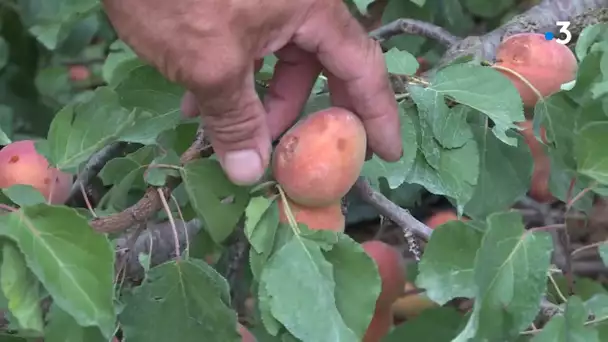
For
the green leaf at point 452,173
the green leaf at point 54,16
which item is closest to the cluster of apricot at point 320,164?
the green leaf at point 452,173

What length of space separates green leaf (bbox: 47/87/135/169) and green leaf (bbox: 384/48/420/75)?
24 cm

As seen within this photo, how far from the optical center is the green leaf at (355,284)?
21.6 inches

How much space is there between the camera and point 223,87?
52cm

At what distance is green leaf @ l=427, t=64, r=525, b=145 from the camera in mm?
646

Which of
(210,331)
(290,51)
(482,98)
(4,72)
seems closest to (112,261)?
(210,331)

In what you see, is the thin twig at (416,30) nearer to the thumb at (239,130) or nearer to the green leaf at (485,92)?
the green leaf at (485,92)

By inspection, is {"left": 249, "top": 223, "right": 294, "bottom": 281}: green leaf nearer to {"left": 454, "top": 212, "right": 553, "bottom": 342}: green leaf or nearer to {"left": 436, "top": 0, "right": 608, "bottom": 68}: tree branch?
{"left": 454, "top": 212, "right": 553, "bottom": 342}: green leaf

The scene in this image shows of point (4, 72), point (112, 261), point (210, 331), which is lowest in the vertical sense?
point (4, 72)

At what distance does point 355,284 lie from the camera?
556 millimetres

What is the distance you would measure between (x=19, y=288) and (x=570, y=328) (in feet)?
1.25

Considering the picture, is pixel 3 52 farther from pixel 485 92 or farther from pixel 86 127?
pixel 485 92

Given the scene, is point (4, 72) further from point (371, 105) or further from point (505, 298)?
point (505, 298)

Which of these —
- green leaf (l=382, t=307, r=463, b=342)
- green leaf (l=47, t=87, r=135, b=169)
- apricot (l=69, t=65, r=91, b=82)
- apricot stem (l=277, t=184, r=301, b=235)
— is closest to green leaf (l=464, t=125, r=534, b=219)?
green leaf (l=382, t=307, r=463, b=342)

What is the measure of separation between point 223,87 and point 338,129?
97 mm
